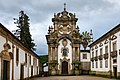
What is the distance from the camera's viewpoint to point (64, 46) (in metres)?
54.2

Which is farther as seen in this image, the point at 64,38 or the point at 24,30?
the point at 24,30

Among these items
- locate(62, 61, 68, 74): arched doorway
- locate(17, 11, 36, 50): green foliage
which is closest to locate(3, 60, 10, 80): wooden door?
locate(62, 61, 68, 74): arched doorway

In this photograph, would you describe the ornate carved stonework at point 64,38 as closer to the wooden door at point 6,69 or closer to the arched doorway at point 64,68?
the arched doorway at point 64,68

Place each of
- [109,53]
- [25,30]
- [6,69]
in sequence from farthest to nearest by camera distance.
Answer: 1. [25,30]
2. [109,53]
3. [6,69]

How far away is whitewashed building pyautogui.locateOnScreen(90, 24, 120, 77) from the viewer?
109ft

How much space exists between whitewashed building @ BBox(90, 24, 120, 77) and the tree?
1829 centimetres

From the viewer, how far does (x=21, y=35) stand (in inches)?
2382

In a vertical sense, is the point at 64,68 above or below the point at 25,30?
below

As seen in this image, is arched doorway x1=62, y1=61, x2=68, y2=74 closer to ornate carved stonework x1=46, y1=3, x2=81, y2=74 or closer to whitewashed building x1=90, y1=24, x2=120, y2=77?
ornate carved stonework x1=46, y1=3, x2=81, y2=74

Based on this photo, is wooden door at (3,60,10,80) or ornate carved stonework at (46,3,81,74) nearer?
wooden door at (3,60,10,80)

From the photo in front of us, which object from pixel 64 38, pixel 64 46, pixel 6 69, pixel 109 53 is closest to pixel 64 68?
pixel 64 46

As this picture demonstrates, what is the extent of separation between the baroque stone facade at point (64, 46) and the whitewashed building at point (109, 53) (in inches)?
241

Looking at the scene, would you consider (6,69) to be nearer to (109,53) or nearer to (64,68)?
(109,53)

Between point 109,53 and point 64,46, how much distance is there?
1791cm
